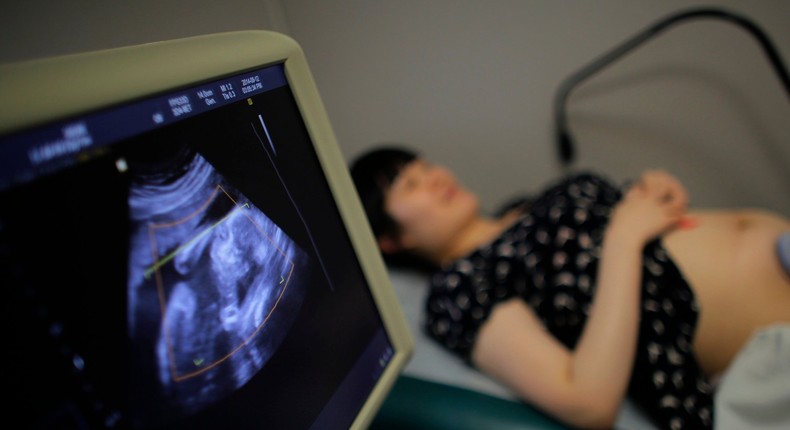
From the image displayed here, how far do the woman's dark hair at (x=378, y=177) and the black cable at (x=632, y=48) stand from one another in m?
0.45

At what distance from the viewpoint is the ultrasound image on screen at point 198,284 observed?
0.38 m

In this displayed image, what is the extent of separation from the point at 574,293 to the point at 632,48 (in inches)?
25.5

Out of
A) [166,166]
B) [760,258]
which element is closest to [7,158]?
[166,166]

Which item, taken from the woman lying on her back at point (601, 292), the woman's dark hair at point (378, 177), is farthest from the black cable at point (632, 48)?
the woman's dark hair at point (378, 177)

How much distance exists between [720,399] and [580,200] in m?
0.50

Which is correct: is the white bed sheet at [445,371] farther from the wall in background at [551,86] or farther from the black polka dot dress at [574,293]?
the wall in background at [551,86]

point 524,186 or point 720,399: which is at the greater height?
point 524,186

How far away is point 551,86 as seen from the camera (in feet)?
4.60

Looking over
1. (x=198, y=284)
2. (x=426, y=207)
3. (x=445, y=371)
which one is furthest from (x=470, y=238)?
(x=198, y=284)

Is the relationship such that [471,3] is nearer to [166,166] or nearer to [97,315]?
[166,166]

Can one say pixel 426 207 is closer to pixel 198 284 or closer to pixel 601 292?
pixel 601 292

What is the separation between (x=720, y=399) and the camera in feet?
2.86

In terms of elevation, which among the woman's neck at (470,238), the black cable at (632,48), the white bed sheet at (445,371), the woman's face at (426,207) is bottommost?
the white bed sheet at (445,371)

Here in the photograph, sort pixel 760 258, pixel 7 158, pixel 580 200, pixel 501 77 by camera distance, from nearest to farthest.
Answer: pixel 7 158 → pixel 760 258 → pixel 580 200 → pixel 501 77
